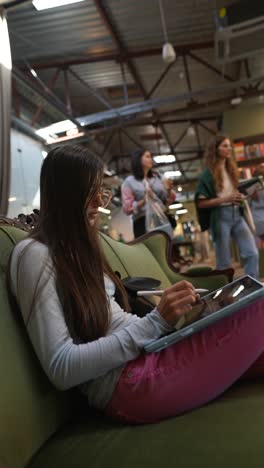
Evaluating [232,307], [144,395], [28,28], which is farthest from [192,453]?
[28,28]

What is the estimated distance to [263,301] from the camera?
937mm

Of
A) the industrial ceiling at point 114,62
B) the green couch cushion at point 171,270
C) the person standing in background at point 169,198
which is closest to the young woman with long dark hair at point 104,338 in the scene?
the green couch cushion at point 171,270

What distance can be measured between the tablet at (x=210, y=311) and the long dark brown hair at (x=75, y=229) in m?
0.17

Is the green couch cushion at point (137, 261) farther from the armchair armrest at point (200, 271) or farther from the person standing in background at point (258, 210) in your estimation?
the person standing in background at point (258, 210)

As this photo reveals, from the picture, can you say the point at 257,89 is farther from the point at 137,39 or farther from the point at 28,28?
the point at 28,28

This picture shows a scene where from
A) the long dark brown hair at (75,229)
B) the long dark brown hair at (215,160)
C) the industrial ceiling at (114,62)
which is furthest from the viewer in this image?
the industrial ceiling at (114,62)

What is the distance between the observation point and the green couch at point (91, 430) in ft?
2.43

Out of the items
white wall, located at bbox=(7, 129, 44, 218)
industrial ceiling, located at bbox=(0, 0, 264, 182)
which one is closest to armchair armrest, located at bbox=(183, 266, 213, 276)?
industrial ceiling, located at bbox=(0, 0, 264, 182)

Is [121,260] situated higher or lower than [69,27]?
lower

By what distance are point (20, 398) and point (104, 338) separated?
0.21 meters

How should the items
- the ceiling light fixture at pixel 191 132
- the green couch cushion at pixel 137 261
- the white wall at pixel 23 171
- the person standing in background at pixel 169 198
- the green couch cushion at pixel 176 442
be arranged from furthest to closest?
the ceiling light fixture at pixel 191 132, the white wall at pixel 23 171, the person standing in background at pixel 169 198, the green couch cushion at pixel 137 261, the green couch cushion at pixel 176 442

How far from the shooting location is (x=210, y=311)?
95 centimetres

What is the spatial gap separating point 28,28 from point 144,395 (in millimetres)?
5047

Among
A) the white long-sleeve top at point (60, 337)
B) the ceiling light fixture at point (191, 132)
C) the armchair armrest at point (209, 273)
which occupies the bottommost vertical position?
the armchair armrest at point (209, 273)
